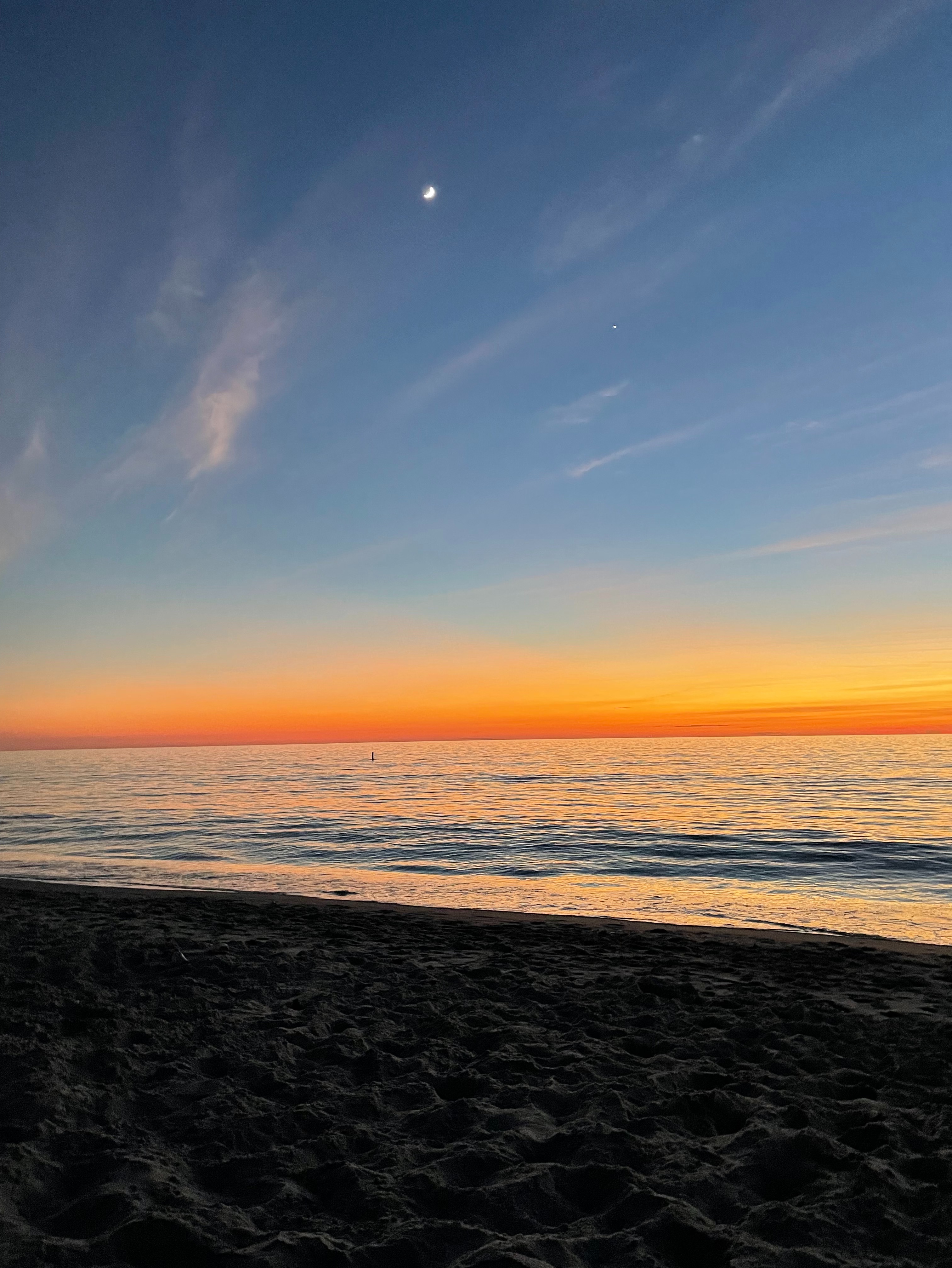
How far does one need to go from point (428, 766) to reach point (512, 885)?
72.7m

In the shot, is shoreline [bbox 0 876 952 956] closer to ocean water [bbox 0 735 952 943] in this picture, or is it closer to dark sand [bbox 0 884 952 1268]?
ocean water [bbox 0 735 952 943]

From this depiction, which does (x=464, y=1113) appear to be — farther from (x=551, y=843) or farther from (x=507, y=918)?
(x=551, y=843)

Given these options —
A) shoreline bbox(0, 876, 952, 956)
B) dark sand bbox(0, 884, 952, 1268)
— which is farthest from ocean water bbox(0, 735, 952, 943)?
dark sand bbox(0, 884, 952, 1268)

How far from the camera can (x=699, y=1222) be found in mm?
3736

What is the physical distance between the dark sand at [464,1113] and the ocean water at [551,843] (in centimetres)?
716

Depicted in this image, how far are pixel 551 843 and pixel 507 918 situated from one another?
11350mm

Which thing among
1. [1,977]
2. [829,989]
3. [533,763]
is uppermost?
[1,977]

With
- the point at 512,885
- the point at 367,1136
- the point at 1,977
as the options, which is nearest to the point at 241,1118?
the point at 367,1136

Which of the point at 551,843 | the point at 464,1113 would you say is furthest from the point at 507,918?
the point at 551,843

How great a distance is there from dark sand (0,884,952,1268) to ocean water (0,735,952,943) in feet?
23.5

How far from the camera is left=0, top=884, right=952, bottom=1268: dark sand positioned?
363 centimetres

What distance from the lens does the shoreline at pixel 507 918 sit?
449 inches

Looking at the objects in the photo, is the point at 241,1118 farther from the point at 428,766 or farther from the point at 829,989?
the point at 428,766

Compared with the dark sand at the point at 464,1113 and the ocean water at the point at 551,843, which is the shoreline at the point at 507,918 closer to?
the ocean water at the point at 551,843
